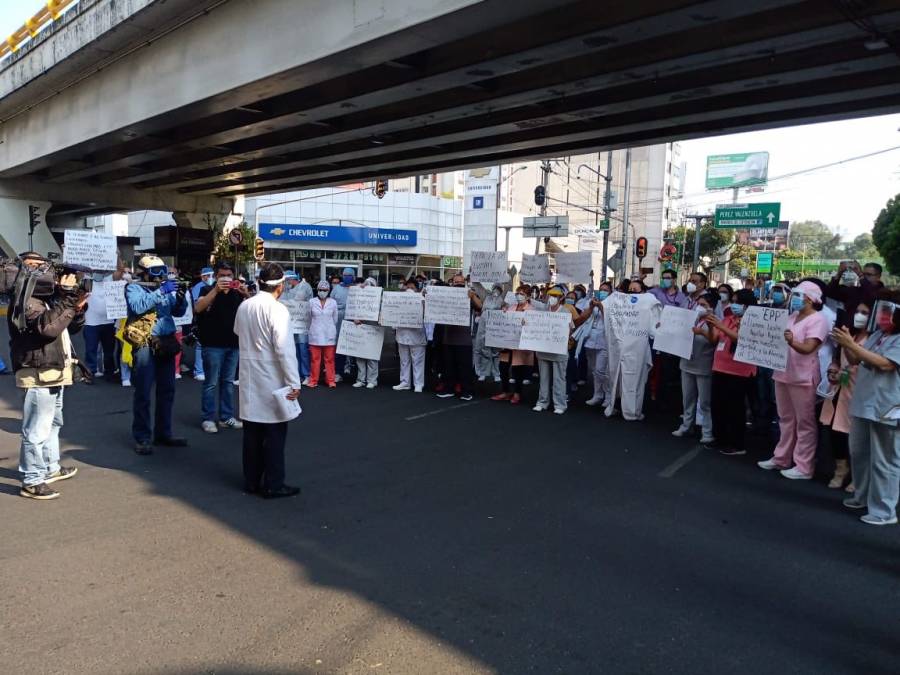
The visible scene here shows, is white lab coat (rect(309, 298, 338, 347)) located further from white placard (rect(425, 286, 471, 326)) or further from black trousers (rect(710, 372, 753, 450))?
black trousers (rect(710, 372, 753, 450))

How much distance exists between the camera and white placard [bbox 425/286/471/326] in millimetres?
10492

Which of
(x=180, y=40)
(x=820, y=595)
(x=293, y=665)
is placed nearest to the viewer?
(x=293, y=665)

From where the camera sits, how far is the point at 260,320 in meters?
5.50

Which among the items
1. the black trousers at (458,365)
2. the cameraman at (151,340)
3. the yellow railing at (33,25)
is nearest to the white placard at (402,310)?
the black trousers at (458,365)

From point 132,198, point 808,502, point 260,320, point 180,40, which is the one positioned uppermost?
point 180,40

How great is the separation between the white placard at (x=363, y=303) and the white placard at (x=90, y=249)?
3883 millimetres

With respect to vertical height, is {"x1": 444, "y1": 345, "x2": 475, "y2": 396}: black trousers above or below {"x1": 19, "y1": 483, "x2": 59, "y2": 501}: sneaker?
above

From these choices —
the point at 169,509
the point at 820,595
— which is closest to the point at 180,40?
the point at 169,509

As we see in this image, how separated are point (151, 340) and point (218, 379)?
1.46m

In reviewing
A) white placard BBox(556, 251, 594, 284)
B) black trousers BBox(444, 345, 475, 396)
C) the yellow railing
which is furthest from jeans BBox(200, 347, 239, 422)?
the yellow railing

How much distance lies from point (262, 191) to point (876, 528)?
24340mm

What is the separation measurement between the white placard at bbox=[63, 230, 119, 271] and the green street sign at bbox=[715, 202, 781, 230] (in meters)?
30.6

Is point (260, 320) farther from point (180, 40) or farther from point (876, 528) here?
point (180, 40)

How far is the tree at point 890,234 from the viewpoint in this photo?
33.4 meters
